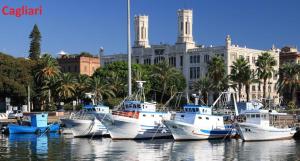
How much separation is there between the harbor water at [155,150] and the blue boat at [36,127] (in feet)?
61.8

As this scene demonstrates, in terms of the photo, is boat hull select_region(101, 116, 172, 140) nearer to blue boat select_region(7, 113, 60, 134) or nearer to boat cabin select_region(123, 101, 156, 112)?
boat cabin select_region(123, 101, 156, 112)

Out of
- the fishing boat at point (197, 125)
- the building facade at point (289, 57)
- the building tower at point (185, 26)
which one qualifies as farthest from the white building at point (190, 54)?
the fishing boat at point (197, 125)

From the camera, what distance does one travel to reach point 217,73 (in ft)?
369

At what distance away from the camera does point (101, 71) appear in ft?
459

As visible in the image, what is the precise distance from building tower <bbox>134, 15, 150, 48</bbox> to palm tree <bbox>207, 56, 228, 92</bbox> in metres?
53.3

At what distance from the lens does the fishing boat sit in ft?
232

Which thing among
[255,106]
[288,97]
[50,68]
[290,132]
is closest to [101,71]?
[50,68]

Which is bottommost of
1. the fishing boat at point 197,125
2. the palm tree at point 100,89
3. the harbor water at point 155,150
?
the harbor water at point 155,150

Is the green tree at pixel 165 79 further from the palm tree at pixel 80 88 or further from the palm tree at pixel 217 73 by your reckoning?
the palm tree at pixel 80 88

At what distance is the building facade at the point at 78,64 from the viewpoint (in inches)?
7042

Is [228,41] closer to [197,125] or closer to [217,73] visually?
[217,73]

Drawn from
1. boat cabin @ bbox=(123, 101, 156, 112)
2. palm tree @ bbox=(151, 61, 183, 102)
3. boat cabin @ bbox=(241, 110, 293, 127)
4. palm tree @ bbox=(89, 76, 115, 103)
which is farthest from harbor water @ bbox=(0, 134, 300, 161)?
palm tree @ bbox=(151, 61, 183, 102)

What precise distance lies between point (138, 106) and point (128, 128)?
11.8 feet

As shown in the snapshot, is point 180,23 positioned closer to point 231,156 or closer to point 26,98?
point 26,98
